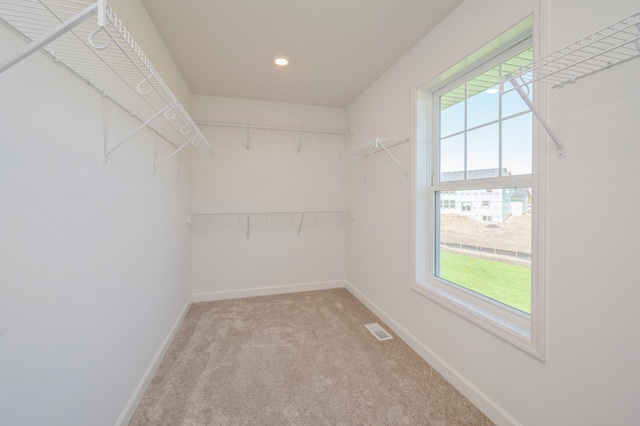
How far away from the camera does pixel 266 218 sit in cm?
340

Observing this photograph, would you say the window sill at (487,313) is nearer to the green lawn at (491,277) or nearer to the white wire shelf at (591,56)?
the green lawn at (491,277)

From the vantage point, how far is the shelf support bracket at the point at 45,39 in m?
0.62

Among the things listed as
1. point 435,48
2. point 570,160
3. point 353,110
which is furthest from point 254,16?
point 570,160

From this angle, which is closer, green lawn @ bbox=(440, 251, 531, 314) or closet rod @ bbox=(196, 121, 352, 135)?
green lawn @ bbox=(440, 251, 531, 314)

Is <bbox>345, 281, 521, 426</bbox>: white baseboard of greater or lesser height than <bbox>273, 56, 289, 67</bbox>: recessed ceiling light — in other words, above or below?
below

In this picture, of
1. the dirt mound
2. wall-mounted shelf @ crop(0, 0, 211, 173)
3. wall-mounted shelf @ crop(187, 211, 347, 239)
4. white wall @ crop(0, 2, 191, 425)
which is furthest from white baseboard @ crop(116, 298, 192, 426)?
the dirt mound

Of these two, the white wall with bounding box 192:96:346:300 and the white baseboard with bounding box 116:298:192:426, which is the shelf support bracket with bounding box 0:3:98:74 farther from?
the white wall with bounding box 192:96:346:300

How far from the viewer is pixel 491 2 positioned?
59.6 inches

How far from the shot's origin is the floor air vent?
2.37 metres

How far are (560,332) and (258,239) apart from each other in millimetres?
2898

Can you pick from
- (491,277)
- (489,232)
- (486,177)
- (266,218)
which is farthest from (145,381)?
(486,177)

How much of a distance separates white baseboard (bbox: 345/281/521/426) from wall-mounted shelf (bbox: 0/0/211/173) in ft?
7.48

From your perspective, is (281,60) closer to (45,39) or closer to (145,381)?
(45,39)

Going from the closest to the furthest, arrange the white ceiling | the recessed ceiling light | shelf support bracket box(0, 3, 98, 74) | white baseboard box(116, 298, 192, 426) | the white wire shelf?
1. shelf support bracket box(0, 3, 98, 74)
2. the white wire shelf
3. white baseboard box(116, 298, 192, 426)
4. the white ceiling
5. the recessed ceiling light
